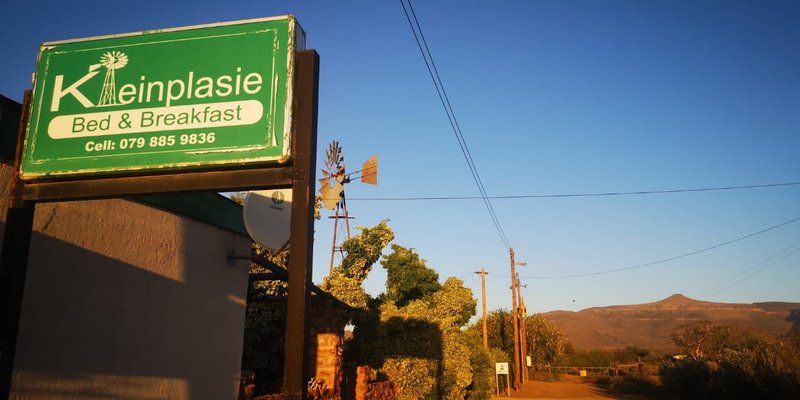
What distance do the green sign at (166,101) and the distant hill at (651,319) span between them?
133 meters

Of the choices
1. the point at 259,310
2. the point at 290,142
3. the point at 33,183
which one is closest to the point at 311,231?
the point at 290,142

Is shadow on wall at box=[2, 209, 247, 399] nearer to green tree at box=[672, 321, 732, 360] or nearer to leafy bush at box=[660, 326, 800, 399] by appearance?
leafy bush at box=[660, 326, 800, 399]

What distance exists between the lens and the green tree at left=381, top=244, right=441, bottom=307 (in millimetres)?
24469

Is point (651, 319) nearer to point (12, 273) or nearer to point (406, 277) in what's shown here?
point (406, 277)

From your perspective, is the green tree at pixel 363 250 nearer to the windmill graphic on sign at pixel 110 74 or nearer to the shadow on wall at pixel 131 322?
the shadow on wall at pixel 131 322

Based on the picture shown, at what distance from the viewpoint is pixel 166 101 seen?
11.2 ft

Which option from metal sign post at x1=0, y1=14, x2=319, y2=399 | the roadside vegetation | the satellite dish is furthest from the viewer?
the roadside vegetation

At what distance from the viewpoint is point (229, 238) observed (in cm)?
844

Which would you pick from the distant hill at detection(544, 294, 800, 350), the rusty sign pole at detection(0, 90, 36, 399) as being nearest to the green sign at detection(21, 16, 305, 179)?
the rusty sign pole at detection(0, 90, 36, 399)

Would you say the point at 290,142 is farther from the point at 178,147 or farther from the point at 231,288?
the point at 231,288

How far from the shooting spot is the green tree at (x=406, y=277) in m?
24.5

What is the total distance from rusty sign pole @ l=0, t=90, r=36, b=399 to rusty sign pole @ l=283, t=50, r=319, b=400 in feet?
6.28

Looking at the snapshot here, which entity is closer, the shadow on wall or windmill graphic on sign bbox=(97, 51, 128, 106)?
windmill graphic on sign bbox=(97, 51, 128, 106)

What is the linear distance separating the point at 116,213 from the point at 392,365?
444 inches
